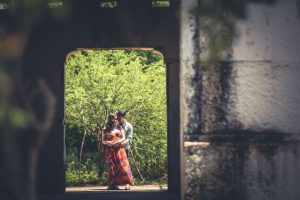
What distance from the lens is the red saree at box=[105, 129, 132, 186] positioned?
11508mm

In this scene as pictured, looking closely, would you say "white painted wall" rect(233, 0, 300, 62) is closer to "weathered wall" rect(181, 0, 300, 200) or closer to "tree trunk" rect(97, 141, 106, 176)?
"weathered wall" rect(181, 0, 300, 200)

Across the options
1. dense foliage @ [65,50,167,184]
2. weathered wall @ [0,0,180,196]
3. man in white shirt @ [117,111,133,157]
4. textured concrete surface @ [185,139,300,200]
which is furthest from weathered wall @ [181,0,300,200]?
dense foliage @ [65,50,167,184]

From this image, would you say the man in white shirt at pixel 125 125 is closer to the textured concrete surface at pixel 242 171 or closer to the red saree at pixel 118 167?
the red saree at pixel 118 167

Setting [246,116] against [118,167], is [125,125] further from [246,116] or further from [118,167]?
[246,116]

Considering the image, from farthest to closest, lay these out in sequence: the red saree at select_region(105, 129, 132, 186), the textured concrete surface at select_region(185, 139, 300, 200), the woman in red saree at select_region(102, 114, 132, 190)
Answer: the red saree at select_region(105, 129, 132, 186)
the woman in red saree at select_region(102, 114, 132, 190)
the textured concrete surface at select_region(185, 139, 300, 200)

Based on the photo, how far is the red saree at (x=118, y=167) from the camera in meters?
11.5

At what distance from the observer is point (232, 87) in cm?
443

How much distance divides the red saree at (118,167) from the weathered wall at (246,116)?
7.09 meters

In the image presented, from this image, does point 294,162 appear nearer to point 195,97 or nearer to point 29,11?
point 195,97

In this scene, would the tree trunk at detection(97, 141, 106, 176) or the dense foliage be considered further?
the tree trunk at detection(97, 141, 106, 176)

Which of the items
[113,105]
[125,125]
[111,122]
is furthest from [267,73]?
[113,105]

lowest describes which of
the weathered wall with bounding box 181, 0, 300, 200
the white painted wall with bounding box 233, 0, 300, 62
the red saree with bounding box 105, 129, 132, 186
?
the red saree with bounding box 105, 129, 132, 186

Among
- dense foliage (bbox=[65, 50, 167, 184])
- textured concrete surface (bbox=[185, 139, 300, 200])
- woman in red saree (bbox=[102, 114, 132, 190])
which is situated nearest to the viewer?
textured concrete surface (bbox=[185, 139, 300, 200])

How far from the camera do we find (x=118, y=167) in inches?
455
